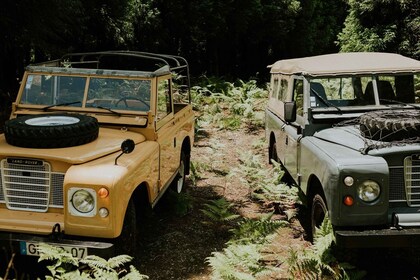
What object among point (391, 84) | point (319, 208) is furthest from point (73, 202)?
point (391, 84)

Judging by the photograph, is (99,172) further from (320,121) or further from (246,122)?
(246,122)

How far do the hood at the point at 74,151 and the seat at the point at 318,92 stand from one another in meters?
2.61

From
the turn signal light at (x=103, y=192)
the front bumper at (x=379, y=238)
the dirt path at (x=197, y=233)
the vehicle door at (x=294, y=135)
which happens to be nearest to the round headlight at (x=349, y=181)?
the front bumper at (x=379, y=238)

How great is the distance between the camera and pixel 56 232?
452 centimetres

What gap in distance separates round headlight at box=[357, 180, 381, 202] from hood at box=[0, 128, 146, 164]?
2581mm

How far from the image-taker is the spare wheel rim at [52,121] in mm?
5279

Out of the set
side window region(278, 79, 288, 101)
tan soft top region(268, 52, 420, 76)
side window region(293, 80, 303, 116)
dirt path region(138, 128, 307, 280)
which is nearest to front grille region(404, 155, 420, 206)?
dirt path region(138, 128, 307, 280)

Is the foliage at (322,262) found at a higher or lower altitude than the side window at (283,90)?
lower

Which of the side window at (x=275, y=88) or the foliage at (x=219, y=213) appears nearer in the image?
the foliage at (x=219, y=213)

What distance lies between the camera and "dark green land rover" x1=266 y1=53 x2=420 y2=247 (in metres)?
4.68

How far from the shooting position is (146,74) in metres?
6.21

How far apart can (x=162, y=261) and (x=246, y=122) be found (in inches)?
396

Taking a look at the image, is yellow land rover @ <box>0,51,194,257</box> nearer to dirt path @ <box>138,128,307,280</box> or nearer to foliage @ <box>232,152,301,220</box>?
dirt path @ <box>138,128,307,280</box>

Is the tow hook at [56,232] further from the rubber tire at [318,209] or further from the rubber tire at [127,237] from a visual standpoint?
the rubber tire at [318,209]
